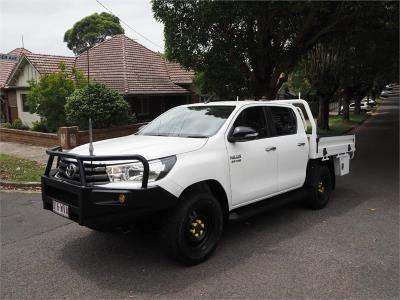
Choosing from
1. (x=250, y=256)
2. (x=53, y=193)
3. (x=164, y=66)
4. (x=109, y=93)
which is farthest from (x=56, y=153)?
(x=164, y=66)

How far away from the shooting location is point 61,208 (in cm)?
442

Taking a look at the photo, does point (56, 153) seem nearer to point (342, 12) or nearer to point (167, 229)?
point (167, 229)

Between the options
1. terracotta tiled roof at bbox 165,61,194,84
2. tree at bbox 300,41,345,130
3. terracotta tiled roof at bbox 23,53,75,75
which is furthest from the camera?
terracotta tiled roof at bbox 165,61,194,84

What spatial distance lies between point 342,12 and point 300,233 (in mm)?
6715

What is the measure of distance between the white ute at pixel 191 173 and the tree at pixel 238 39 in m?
5.19

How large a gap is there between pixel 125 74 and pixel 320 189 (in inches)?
641

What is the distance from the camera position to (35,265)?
4.61 meters

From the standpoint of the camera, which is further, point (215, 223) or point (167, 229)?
point (215, 223)

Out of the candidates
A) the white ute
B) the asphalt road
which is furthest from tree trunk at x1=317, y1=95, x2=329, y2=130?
the white ute

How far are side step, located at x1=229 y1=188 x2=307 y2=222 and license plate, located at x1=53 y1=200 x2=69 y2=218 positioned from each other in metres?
1.97

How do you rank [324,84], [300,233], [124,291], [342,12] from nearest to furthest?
[124,291] < [300,233] < [342,12] < [324,84]

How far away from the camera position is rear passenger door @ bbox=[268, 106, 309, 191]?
595 centimetres

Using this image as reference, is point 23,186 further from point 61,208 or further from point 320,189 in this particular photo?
point 320,189

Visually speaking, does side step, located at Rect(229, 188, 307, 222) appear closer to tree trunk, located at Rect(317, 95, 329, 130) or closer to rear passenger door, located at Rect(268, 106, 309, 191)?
rear passenger door, located at Rect(268, 106, 309, 191)
